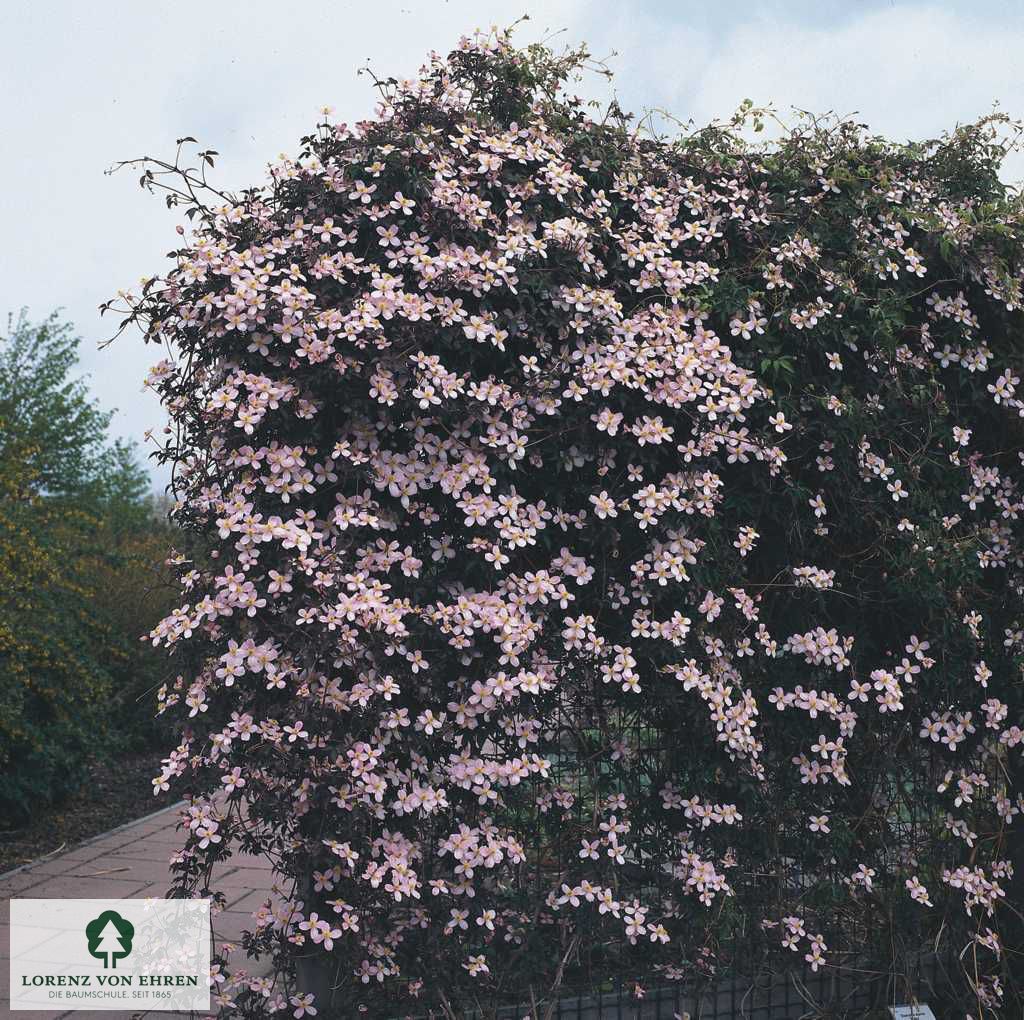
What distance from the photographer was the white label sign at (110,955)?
3170 millimetres

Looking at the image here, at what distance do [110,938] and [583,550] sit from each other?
240 centimetres

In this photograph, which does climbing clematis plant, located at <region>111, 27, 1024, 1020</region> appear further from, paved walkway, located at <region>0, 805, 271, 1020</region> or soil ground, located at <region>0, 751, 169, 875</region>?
soil ground, located at <region>0, 751, 169, 875</region>

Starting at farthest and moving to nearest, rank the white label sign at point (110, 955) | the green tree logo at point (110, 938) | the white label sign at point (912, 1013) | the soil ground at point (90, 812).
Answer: the soil ground at point (90, 812) → the green tree logo at point (110, 938) → the white label sign at point (912, 1013) → the white label sign at point (110, 955)

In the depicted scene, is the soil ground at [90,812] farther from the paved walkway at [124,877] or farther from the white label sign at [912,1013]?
the white label sign at [912,1013]

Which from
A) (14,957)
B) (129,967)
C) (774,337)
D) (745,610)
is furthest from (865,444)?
Answer: (14,957)

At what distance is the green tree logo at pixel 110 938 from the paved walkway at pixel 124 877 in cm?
40

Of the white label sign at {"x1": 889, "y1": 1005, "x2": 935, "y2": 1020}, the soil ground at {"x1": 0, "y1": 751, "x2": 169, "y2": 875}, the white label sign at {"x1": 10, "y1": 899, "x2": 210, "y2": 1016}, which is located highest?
the soil ground at {"x1": 0, "y1": 751, "x2": 169, "y2": 875}

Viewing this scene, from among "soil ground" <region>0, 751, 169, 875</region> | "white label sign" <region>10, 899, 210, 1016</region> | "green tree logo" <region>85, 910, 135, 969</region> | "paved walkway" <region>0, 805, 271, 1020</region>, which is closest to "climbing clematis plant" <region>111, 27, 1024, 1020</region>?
"white label sign" <region>10, 899, 210, 1016</region>

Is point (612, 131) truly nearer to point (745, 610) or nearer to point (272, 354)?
point (272, 354)

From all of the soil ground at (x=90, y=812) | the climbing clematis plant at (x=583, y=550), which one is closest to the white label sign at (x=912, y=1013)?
the climbing clematis plant at (x=583, y=550)

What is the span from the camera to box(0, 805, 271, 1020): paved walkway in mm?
4727

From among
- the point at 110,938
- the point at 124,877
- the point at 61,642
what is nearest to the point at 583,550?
the point at 110,938

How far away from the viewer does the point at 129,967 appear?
155 inches

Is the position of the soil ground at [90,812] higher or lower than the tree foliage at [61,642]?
lower
